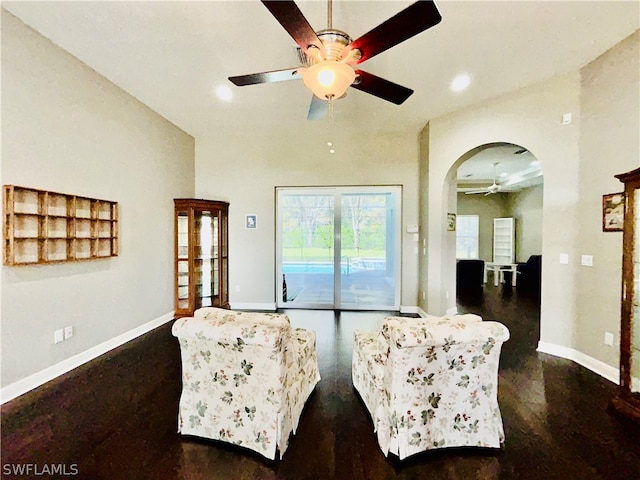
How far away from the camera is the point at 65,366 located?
Answer: 120 inches

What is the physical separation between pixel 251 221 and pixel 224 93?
2337 millimetres

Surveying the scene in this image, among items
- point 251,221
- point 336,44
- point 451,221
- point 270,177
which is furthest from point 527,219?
point 336,44

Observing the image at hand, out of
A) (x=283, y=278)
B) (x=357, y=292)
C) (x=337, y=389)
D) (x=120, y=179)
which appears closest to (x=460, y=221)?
(x=357, y=292)

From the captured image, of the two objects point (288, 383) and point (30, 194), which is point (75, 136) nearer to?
point (30, 194)

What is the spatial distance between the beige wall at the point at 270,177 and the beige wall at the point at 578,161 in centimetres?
145

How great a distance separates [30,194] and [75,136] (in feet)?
2.64

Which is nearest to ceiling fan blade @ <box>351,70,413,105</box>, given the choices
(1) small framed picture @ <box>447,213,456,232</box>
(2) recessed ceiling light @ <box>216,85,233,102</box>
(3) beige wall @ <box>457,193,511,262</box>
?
(2) recessed ceiling light @ <box>216,85,233,102</box>

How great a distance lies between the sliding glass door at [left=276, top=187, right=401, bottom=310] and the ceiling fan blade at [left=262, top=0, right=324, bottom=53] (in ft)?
11.9

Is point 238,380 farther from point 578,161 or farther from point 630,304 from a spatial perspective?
point 578,161

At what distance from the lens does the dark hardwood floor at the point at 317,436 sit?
1.78 m

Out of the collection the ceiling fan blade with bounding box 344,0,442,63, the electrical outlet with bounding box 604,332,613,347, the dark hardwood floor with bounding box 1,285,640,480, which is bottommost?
the dark hardwood floor with bounding box 1,285,640,480

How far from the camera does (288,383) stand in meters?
2.00

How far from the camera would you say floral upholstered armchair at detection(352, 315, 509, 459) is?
174cm

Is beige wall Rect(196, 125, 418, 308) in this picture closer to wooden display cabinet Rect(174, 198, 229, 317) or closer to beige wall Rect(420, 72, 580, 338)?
wooden display cabinet Rect(174, 198, 229, 317)
